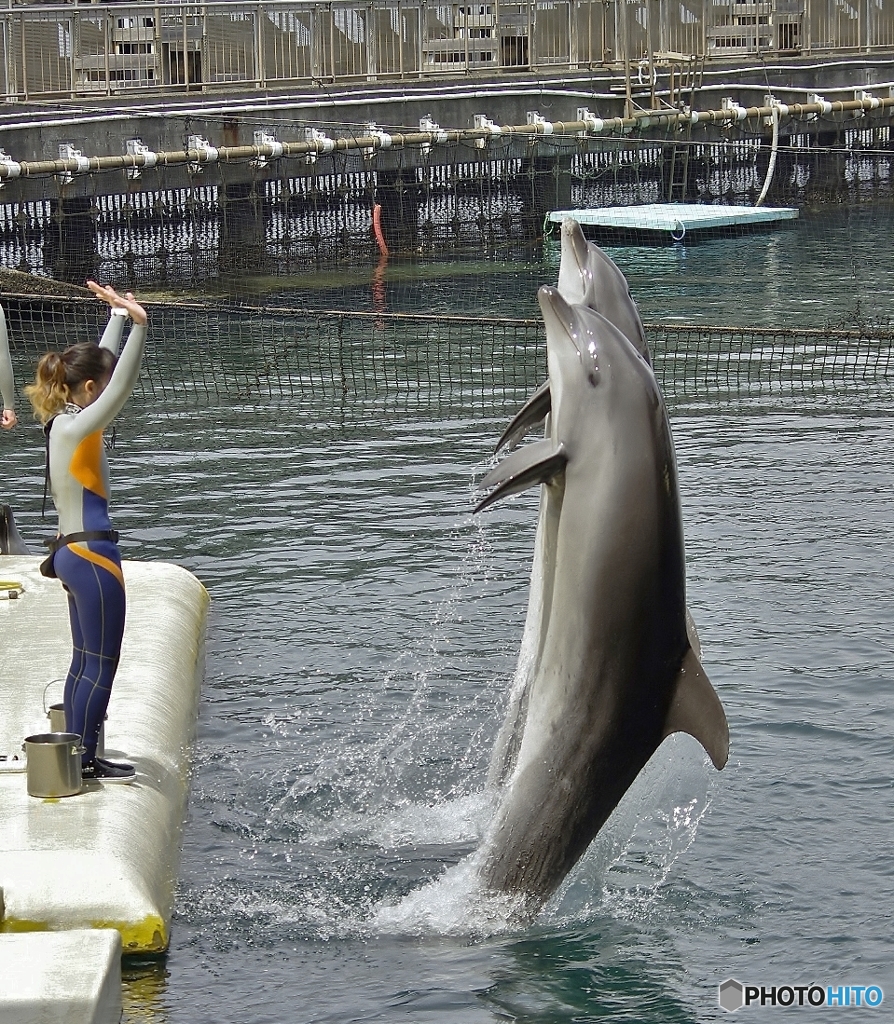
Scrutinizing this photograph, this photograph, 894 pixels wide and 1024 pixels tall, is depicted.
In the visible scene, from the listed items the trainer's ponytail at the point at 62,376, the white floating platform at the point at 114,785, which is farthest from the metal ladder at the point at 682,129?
the trainer's ponytail at the point at 62,376

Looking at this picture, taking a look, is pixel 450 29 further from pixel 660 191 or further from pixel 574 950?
pixel 574 950

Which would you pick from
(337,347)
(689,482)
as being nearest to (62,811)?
(689,482)

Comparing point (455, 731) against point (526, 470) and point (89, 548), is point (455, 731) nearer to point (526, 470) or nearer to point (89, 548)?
point (89, 548)

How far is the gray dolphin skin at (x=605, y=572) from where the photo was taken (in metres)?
6.03

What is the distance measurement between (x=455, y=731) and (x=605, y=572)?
332cm

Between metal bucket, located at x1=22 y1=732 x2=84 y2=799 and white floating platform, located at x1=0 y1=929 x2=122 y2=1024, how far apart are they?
3.66 feet

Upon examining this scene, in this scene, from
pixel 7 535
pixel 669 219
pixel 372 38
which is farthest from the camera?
pixel 372 38

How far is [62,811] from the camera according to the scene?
707 centimetres

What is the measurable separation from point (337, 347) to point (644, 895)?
Result: 50.2 feet

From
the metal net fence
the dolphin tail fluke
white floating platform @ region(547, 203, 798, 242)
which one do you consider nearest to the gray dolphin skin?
the dolphin tail fluke

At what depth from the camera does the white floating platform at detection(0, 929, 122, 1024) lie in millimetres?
5617

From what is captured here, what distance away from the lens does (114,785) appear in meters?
7.41

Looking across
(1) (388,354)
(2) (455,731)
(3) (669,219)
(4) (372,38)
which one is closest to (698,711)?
(2) (455,731)

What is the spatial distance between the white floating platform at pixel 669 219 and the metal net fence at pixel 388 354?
11.1m
